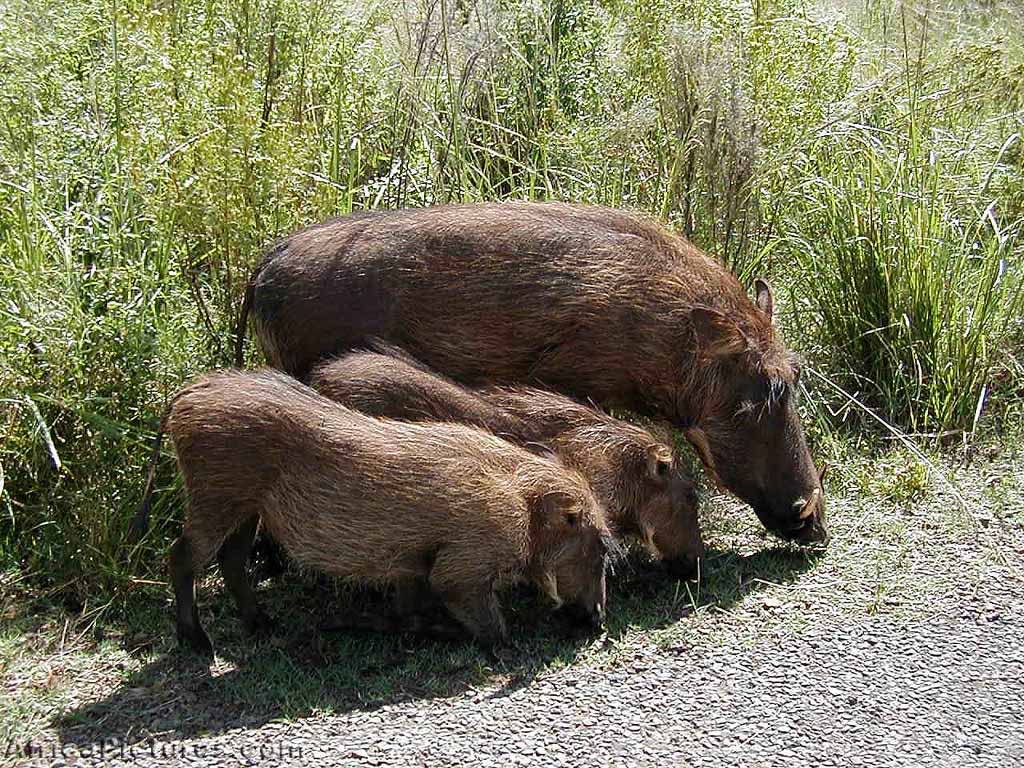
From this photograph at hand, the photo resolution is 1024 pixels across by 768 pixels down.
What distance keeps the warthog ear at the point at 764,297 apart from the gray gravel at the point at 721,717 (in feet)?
4.75

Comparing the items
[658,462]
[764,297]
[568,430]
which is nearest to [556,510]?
[568,430]

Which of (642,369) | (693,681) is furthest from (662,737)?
(642,369)

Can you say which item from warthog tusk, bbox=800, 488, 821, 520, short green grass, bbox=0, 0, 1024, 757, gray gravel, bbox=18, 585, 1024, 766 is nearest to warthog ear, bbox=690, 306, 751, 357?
warthog tusk, bbox=800, 488, 821, 520

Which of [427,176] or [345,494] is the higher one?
[427,176]

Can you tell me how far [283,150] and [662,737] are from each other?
2679mm

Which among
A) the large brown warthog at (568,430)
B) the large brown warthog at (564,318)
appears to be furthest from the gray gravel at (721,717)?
the large brown warthog at (564,318)

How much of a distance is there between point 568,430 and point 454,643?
0.85m

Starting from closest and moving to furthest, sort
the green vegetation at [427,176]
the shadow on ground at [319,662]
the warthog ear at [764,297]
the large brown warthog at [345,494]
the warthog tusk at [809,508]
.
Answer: the shadow on ground at [319,662]
the large brown warthog at [345,494]
the green vegetation at [427,176]
the warthog tusk at [809,508]
the warthog ear at [764,297]

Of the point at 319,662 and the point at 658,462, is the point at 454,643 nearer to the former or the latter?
the point at 319,662

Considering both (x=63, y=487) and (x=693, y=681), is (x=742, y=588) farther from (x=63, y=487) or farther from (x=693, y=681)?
(x=63, y=487)

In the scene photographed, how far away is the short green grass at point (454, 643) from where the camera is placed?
12.9 ft

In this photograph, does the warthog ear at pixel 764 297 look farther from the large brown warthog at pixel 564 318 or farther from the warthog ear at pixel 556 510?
the warthog ear at pixel 556 510

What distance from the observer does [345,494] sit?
163 inches

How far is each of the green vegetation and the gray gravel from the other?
123 cm
